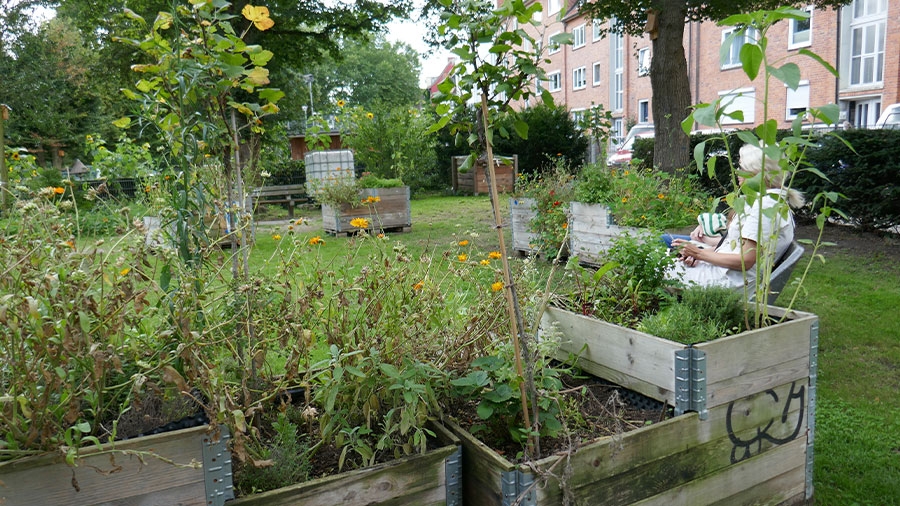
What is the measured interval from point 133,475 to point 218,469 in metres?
0.19

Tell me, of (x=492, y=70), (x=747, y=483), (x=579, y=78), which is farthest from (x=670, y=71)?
(x=579, y=78)

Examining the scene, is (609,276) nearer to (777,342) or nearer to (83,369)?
(777,342)

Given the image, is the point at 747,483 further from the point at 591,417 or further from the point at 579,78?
the point at 579,78

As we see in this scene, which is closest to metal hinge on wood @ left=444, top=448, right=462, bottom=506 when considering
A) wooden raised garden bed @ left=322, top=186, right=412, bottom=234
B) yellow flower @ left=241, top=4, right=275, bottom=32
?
yellow flower @ left=241, top=4, right=275, bottom=32

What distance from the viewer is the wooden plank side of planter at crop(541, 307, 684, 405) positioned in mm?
2232

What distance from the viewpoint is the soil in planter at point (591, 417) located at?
206 centimetres

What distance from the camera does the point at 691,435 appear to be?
83.6 inches

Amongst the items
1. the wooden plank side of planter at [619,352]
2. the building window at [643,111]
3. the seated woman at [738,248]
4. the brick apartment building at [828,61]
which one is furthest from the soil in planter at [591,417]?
the building window at [643,111]

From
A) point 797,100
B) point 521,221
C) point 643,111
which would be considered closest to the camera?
point 521,221

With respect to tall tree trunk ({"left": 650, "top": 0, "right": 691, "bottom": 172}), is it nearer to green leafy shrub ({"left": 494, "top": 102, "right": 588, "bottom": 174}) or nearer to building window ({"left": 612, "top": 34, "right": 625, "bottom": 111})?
green leafy shrub ({"left": 494, "top": 102, "right": 588, "bottom": 174})

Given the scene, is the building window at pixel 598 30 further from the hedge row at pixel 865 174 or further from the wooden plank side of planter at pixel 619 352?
the wooden plank side of planter at pixel 619 352

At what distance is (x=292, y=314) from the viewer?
204cm

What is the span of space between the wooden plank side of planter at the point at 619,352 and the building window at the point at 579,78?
33.2 metres

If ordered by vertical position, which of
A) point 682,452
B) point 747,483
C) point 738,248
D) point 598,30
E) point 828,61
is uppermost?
point 598,30
